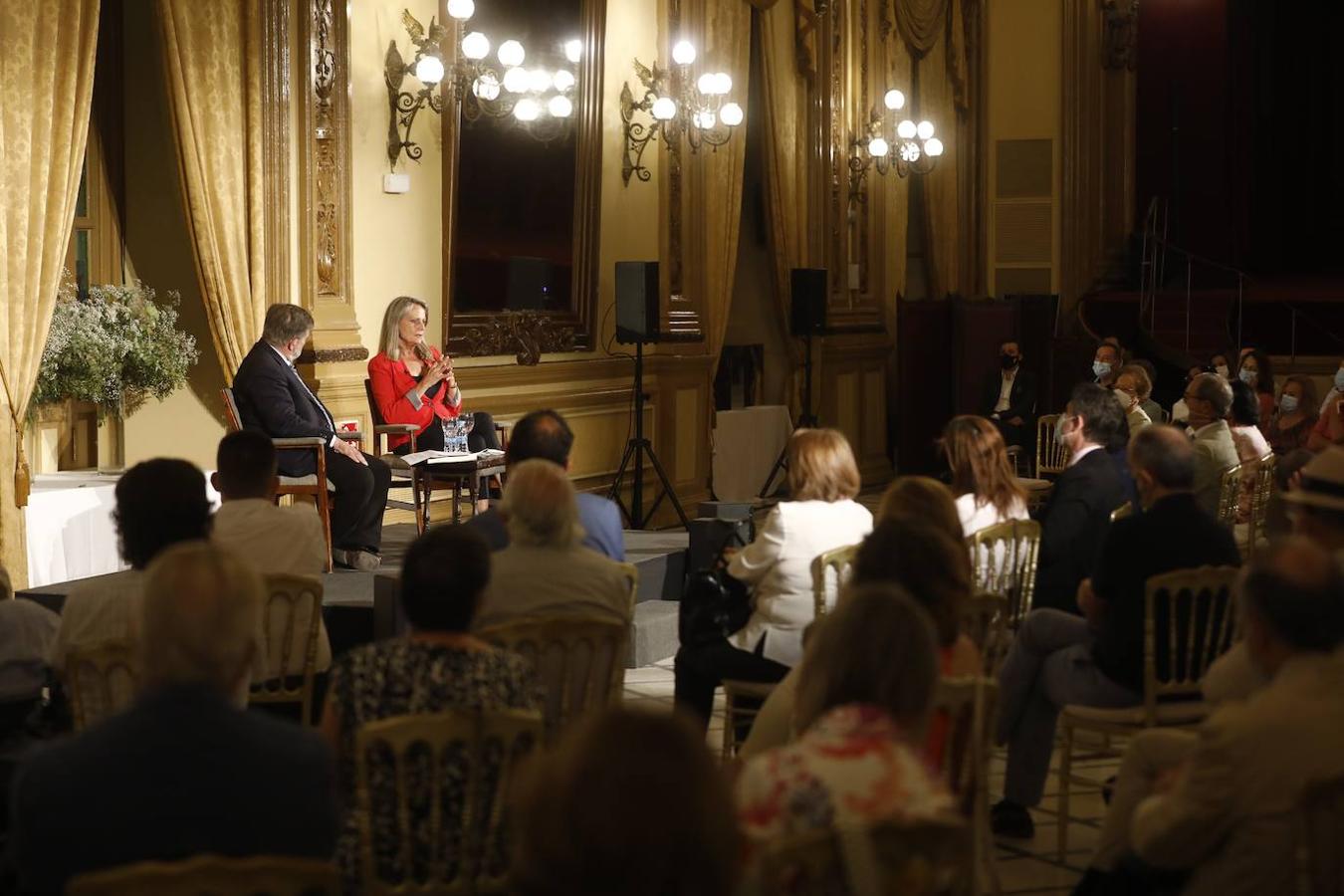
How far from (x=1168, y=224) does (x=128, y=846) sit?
15470 mm

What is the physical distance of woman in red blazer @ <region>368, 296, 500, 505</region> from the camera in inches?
313

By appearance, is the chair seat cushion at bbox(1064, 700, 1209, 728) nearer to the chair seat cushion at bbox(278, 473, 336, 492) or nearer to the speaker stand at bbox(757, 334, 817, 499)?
the chair seat cushion at bbox(278, 473, 336, 492)

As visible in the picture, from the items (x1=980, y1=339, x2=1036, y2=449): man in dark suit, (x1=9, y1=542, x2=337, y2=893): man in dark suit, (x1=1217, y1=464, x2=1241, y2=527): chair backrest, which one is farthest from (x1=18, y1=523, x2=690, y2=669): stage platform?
(x1=980, y1=339, x2=1036, y2=449): man in dark suit

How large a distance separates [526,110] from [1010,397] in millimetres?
4652

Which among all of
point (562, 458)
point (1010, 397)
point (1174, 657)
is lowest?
point (1174, 657)

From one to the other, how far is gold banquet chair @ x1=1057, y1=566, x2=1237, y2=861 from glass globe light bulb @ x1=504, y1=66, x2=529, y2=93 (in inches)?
216

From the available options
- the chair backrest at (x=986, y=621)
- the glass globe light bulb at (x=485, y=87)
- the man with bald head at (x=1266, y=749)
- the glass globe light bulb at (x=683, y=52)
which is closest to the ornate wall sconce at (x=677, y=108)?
the glass globe light bulb at (x=683, y=52)

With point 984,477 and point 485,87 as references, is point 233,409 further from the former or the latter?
point 984,477

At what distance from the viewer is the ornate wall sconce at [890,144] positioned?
43.5 feet

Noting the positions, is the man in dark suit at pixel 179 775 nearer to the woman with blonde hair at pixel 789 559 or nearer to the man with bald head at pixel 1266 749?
the man with bald head at pixel 1266 749

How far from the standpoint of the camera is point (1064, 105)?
15.7 meters

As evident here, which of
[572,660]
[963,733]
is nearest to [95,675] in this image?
[572,660]

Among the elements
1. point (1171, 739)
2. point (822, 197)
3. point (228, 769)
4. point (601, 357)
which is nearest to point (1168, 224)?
point (822, 197)

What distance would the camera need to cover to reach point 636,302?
976cm
